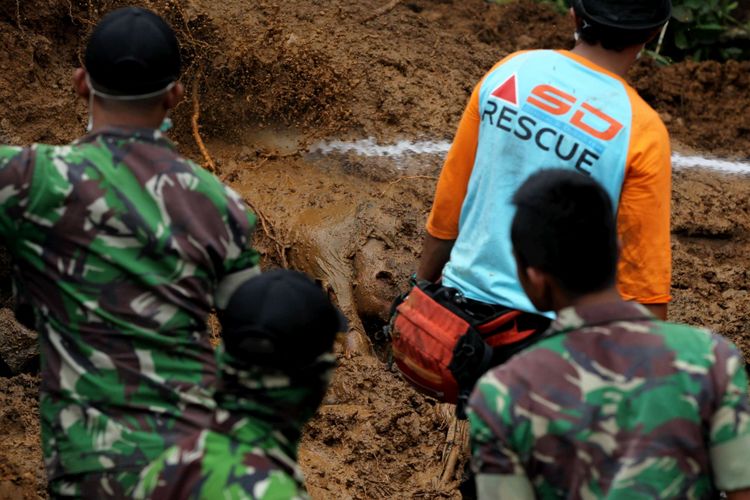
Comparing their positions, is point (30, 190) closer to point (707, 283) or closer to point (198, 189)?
point (198, 189)

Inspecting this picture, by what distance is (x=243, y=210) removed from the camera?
2.59 m

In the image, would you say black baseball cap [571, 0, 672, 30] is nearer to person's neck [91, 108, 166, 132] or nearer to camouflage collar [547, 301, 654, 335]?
camouflage collar [547, 301, 654, 335]

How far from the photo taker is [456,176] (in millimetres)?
3297

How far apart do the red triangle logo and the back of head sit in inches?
10.3

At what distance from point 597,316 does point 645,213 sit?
0.82 m

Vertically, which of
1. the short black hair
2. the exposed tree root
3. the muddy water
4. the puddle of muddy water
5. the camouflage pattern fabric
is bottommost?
the muddy water

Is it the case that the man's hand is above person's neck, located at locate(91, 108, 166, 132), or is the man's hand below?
below

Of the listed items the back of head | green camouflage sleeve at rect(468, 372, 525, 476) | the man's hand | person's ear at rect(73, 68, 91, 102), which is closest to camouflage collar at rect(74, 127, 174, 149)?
person's ear at rect(73, 68, 91, 102)

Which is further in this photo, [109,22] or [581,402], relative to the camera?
[109,22]

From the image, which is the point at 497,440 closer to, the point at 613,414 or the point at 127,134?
the point at 613,414

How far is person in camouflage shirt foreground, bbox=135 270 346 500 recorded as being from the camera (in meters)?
2.22

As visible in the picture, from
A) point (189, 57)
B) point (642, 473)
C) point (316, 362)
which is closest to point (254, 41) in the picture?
point (189, 57)

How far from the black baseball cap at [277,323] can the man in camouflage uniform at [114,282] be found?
0.79 ft

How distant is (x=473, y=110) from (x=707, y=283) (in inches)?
121
